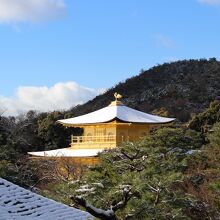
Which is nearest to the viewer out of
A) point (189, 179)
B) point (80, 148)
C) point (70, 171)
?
point (189, 179)

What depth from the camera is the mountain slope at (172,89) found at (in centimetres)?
6316

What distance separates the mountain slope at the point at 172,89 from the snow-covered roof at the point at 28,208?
158ft

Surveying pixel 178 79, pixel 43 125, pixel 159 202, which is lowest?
pixel 159 202

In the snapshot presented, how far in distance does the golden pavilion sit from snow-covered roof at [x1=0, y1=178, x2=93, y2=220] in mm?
20927

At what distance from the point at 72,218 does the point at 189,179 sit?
9922mm

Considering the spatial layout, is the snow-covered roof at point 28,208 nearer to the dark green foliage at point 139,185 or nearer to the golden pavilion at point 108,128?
the dark green foliage at point 139,185

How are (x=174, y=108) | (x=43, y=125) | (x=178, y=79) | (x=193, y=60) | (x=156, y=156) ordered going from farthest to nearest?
(x=193, y=60), (x=178, y=79), (x=174, y=108), (x=43, y=125), (x=156, y=156)

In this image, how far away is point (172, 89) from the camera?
232 feet

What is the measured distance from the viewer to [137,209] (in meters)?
10.3

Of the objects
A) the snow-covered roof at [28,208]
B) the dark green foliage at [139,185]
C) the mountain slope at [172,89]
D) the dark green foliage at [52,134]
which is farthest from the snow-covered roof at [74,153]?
the mountain slope at [172,89]

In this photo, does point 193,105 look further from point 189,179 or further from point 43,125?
point 189,179

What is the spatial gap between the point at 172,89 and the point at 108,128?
4015cm

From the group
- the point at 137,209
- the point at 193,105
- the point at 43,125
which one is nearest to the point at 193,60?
the point at 193,105

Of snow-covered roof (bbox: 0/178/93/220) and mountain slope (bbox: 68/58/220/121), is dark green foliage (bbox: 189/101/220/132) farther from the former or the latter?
snow-covered roof (bbox: 0/178/93/220)
